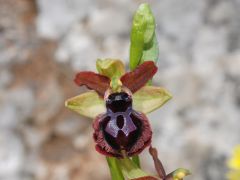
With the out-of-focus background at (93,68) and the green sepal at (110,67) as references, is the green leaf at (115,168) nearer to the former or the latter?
the green sepal at (110,67)

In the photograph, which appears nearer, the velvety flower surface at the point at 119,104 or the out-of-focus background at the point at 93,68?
the velvety flower surface at the point at 119,104

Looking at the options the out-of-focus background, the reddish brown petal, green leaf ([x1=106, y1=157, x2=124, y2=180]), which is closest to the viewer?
the reddish brown petal

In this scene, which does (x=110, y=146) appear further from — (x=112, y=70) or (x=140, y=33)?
(x=140, y=33)

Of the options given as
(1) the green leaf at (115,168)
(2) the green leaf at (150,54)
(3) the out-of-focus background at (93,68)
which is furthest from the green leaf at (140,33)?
(3) the out-of-focus background at (93,68)

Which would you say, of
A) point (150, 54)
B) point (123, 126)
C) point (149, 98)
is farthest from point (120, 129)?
point (150, 54)

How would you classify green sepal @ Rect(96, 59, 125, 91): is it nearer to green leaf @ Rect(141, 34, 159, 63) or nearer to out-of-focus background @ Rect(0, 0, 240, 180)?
green leaf @ Rect(141, 34, 159, 63)

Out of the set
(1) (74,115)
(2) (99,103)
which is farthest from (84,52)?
(2) (99,103)

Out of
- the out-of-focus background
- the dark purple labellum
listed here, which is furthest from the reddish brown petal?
the out-of-focus background
